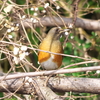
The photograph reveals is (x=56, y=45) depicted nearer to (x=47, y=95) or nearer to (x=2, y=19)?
(x=2, y=19)

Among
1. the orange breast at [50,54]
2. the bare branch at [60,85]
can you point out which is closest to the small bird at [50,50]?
the orange breast at [50,54]

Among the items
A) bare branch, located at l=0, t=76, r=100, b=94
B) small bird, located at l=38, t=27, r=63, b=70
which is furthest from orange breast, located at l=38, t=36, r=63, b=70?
bare branch, located at l=0, t=76, r=100, b=94

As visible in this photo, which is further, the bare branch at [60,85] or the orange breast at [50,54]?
the orange breast at [50,54]

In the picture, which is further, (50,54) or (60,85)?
(50,54)

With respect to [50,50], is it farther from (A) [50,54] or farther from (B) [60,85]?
(B) [60,85]

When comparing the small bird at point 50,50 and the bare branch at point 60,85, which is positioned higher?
the small bird at point 50,50

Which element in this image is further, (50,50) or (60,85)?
(50,50)

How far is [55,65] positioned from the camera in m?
3.05

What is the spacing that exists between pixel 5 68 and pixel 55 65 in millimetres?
1688

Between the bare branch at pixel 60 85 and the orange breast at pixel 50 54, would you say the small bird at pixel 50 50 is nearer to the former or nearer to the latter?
the orange breast at pixel 50 54

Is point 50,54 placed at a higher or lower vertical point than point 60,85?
higher

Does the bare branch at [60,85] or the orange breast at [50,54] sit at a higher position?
the orange breast at [50,54]

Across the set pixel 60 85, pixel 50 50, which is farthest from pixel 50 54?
pixel 60 85

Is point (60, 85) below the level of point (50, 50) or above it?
below
